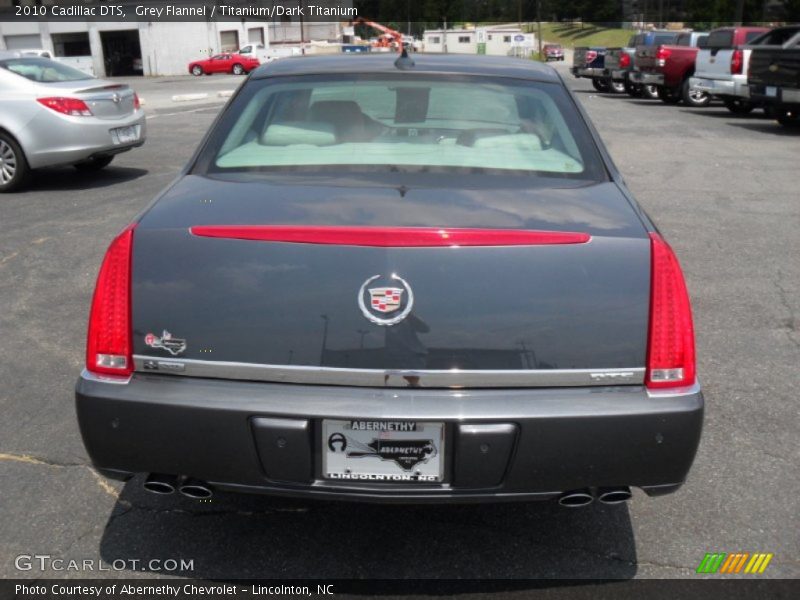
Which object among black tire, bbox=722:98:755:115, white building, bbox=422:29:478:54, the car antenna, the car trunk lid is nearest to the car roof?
the car antenna

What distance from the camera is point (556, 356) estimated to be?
7.98 feet

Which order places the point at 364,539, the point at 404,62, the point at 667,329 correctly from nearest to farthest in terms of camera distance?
the point at 667,329 → the point at 364,539 → the point at 404,62

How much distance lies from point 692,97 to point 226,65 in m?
36.0

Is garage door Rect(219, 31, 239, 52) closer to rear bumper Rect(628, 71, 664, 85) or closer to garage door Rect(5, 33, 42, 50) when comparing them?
garage door Rect(5, 33, 42, 50)

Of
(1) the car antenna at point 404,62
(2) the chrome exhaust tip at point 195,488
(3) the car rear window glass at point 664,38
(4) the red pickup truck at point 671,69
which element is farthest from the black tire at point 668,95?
(2) the chrome exhaust tip at point 195,488

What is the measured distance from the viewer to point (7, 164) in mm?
9945

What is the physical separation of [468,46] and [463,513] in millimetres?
87319

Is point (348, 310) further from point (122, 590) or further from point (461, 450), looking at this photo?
point (122, 590)

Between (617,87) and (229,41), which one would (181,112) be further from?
(229,41)

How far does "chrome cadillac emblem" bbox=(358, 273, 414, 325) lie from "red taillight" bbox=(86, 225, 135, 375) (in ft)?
2.29

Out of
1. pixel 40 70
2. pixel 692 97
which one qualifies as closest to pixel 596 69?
pixel 692 97

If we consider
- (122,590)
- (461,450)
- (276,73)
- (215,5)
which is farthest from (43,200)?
(215,5)

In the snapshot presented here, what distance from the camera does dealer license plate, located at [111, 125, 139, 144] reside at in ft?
33.9

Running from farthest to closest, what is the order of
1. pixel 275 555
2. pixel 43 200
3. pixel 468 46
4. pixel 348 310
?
pixel 468 46 < pixel 43 200 < pixel 275 555 < pixel 348 310
